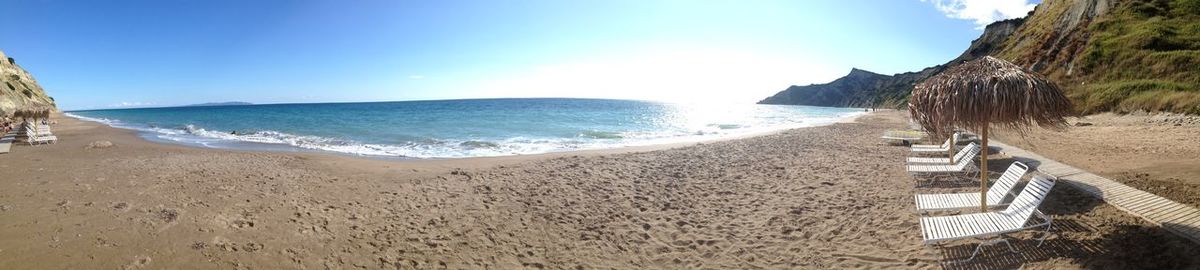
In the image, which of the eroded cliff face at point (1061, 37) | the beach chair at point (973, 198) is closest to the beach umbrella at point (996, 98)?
the beach chair at point (973, 198)

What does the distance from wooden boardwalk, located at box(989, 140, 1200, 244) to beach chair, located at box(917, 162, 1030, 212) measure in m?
1.01

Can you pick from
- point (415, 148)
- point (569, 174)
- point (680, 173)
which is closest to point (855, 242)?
point (680, 173)

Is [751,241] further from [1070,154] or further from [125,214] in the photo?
[1070,154]

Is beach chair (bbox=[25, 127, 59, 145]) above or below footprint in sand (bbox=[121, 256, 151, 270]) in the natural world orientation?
above

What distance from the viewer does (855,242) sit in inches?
223

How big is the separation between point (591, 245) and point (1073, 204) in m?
6.47

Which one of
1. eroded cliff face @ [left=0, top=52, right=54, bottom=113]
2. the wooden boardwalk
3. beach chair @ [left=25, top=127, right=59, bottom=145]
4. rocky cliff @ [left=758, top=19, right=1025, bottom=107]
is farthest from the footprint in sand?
rocky cliff @ [left=758, top=19, right=1025, bottom=107]

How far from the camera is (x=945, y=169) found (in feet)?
28.5

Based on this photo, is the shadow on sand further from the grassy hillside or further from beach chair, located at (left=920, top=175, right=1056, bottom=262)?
the grassy hillside

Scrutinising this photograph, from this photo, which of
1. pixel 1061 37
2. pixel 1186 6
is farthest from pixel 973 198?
pixel 1186 6

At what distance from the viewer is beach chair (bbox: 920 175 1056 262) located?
4.77m

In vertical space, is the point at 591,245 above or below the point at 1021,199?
below

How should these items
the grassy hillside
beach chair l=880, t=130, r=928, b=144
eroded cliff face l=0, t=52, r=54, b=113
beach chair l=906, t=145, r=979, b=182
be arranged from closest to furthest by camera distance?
beach chair l=906, t=145, r=979, b=182, beach chair l=880, t=130, r=928, b=144, the grassy hillside, eroded cliff face l=0, t=52, r=54, b=113

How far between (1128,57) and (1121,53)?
76cm
